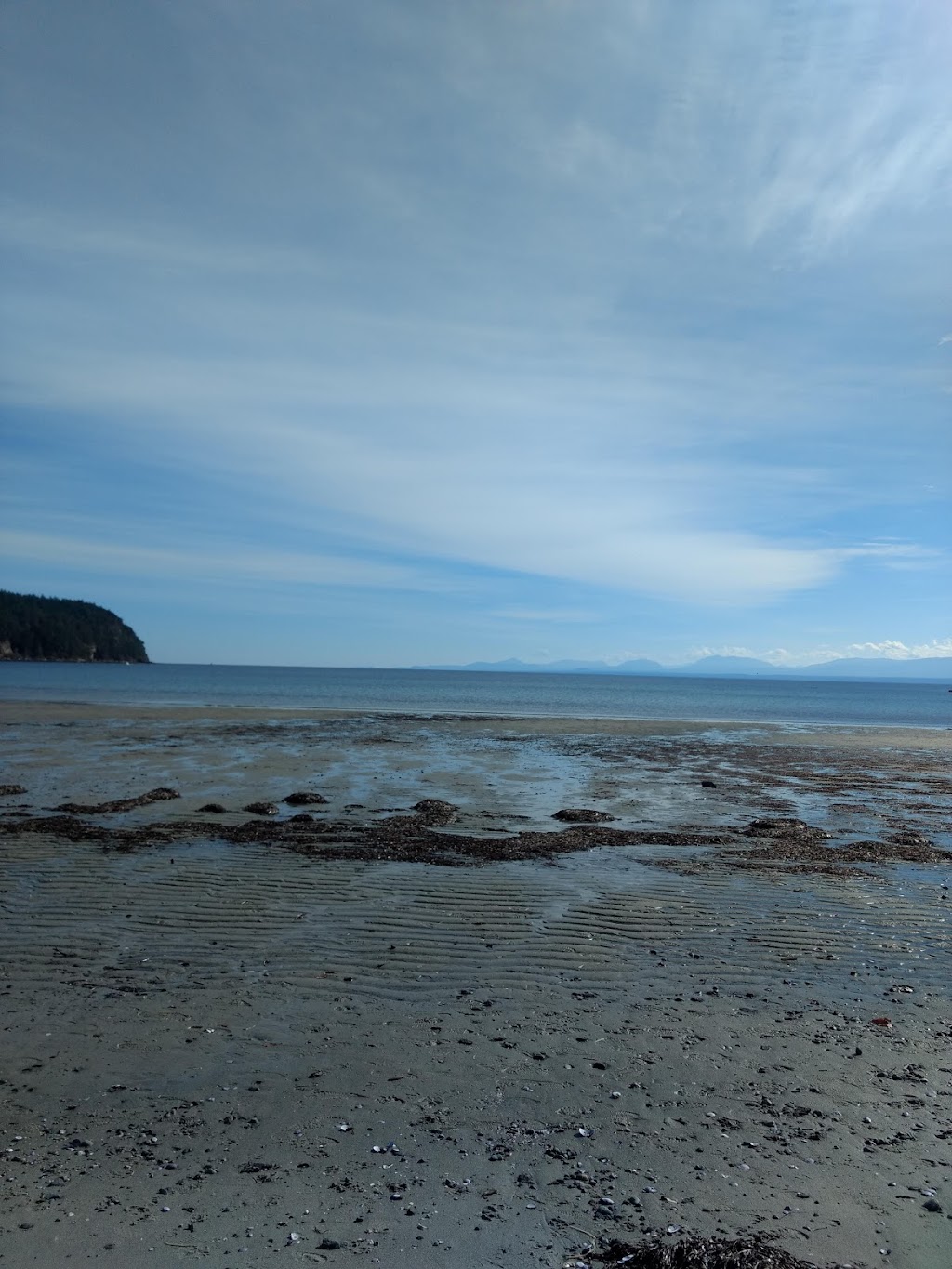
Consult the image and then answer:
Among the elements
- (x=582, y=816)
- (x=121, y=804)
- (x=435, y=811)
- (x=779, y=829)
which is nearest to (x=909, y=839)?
(x=779, y=829)

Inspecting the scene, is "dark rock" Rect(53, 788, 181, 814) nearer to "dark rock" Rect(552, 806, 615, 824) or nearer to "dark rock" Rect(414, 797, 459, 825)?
"dark rock" Rect(414, 797, 459, 825)

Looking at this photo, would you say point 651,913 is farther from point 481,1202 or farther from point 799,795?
point 799,795

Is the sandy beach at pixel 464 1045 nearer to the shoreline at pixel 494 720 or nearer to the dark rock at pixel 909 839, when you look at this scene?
the dark rock at pixel 909 839

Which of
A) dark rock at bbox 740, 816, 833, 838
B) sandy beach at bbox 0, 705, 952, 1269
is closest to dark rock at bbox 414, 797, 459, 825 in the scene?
sandy beach at bbox 0, 705, 952, 1269

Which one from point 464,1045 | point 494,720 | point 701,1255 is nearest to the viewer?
point 701,1255

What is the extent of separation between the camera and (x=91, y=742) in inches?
1336

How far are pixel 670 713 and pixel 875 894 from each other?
6267 centimetres

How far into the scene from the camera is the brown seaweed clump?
14.6ft

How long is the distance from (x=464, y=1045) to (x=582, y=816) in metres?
12.1

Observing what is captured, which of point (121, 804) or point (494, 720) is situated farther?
point (494, 720)

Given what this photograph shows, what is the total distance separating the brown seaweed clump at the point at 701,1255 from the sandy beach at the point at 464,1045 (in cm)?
13

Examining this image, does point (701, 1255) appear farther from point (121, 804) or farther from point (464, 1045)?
point (121, 804)

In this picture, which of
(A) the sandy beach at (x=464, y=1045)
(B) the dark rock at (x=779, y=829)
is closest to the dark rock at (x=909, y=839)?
(A) the sandy beach at (x=464, y=1045)

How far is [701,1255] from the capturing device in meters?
4.50
